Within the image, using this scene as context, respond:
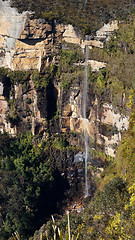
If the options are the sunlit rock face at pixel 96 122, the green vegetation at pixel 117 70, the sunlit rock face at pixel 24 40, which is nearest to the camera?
the green vegetation at pixel 117 70

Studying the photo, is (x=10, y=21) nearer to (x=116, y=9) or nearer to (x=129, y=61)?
(x=116, y=9)

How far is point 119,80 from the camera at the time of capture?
669 inches

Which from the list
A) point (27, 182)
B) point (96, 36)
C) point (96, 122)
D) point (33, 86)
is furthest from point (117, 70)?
point (27, 182)

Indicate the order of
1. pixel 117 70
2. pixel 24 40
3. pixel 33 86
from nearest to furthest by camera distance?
pixel 117 70 → pixel 24 40 → pixel 33 86

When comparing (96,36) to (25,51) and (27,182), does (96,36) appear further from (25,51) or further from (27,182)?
(27,182)

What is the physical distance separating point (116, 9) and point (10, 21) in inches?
246

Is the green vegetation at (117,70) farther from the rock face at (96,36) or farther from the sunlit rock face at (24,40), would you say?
the sunlit rock face at (24,40)

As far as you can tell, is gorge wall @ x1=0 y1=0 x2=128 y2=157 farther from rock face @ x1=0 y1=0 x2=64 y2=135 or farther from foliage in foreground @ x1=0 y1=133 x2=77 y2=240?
foliage in foreground @ x1=0 y1=133 x2=77 y2=240

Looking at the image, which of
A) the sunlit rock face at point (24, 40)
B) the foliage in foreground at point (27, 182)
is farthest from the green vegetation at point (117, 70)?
the foliage in foreground at point (27, 182)

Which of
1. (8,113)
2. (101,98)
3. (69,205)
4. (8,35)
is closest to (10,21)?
(8,35)

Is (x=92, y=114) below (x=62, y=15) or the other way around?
below

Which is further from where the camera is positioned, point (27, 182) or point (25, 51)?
point (25, 51)

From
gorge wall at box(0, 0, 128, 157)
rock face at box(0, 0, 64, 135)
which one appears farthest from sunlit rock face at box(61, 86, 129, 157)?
rock face at box(0, 0, 64, 135)

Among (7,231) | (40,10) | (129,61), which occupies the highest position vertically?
(40,10)
